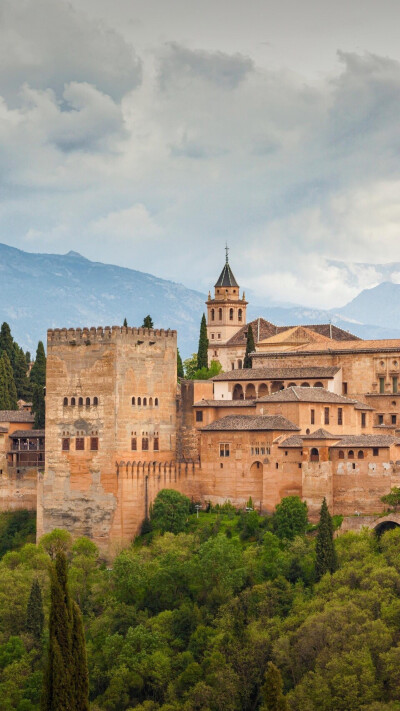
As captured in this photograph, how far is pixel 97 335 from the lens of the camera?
7562 cm

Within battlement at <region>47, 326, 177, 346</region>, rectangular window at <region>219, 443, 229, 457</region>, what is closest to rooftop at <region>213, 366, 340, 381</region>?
battlement at <region>47, 326, 177, 346</region>

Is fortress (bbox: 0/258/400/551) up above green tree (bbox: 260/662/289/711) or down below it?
above

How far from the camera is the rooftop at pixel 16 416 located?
84188 millimetres

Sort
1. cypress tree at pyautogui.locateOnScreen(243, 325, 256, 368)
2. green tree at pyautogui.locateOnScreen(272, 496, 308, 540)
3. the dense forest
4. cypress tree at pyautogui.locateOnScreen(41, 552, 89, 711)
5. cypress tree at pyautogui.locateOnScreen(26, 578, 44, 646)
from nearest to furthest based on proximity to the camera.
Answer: cypress tree at pyautogui.locateOnScreen(41, 552, 89, 711) < the dense forest < cypress tree at pyautogui.locateOnScreen(26, 578, 44, 646) < green tree at pyautogui.locateOnScreen(272, 496, 308, 540) < cypress tree at pyautogui.locateOnScreen(243, 325, 256, 368)

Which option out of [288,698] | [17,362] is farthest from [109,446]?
[17,362]

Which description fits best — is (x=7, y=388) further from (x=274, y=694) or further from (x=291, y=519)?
(x=274, y=694)

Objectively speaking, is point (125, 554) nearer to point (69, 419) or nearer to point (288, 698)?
point (69, 419)

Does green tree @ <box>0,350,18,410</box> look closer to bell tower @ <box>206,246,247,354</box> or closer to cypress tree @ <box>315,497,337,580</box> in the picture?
bell tower @ <box>206,246,247,354</box>

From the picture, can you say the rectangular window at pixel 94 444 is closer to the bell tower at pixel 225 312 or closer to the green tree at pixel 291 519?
the green tree at pixel 291 519

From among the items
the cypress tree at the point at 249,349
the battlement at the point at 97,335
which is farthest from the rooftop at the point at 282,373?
the battlement at the point at 97,335

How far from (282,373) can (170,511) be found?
11.4m

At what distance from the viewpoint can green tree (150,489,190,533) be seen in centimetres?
7331

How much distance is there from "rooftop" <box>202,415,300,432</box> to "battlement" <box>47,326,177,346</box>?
18.3ft

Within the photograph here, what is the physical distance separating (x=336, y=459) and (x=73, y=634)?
2080 cm
